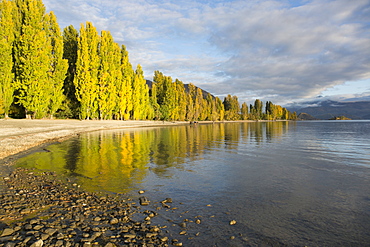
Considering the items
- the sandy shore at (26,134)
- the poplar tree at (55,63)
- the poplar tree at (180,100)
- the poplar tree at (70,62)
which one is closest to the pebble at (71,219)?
the sandy shore at (26,134)

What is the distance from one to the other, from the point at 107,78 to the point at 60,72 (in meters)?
12.1

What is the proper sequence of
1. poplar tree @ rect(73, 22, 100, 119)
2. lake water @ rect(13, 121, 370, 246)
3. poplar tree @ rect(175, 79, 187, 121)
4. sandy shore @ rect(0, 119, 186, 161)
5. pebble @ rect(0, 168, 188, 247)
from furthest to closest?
1. poplar tree @ rect(175, 79, 187, 121)
2. poplar tree @ rect(73, 22, 100, 119)
3. sandy shore @ rect(0, 119, 186, 161)
4. lake water @ rect(13, 121, 370, 246)
5. pebble @ rect(0, 168, 188, 247)

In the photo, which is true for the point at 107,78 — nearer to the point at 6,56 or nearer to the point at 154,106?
the point at 6,56

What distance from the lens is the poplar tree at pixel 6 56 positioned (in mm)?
32309

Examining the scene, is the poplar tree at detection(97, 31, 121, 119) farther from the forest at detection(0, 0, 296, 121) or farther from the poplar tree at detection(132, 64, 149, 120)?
the poplar tree at detection(132, 64, 149, 120)

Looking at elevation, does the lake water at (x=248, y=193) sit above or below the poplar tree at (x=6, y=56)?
below

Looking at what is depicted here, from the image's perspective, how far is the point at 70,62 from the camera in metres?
51.4

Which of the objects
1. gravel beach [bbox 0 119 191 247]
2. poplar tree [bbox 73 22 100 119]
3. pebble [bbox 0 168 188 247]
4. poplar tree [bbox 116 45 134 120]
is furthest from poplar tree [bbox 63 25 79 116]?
pebble [bbox 0 168 188 247]

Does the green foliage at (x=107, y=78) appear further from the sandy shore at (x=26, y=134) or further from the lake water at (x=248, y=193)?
the lake water at (x=248, y=193)

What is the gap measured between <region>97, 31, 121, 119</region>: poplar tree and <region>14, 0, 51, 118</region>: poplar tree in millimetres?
14047

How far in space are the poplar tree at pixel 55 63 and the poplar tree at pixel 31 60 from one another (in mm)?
2257

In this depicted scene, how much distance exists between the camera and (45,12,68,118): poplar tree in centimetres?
4019

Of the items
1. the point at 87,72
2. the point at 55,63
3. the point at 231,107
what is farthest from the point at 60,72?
the point at 231,107

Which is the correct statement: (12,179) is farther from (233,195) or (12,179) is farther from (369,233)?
(369,233)
